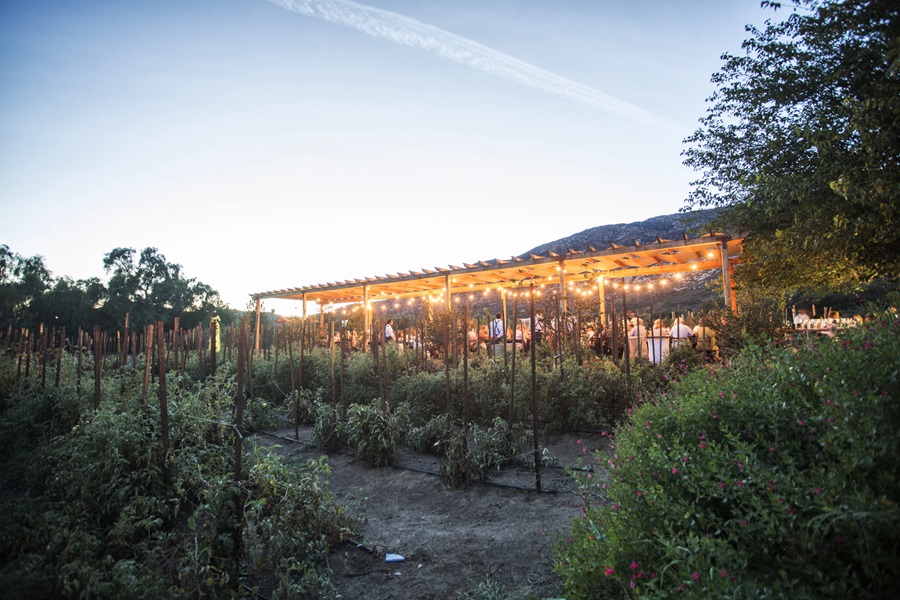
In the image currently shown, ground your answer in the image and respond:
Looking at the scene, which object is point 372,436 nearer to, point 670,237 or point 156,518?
point 156,518

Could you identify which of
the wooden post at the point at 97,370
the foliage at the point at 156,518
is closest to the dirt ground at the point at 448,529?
the foliage at the point at 156,518

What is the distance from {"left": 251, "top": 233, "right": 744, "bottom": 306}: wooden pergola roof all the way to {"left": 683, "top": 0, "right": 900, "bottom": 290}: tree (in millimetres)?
946

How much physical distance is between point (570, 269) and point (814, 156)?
5471 millimetres

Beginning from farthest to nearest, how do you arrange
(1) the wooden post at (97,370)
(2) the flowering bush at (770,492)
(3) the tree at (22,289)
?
1. (3) the tree at (22,289)
2. (1) the wooden post at (97,370)
3. (2) the flowering bush at (770,492)

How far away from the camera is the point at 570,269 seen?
43.5ft

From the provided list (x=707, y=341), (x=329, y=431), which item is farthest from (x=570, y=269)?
(x=329, y=431)

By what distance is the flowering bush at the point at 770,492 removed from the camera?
1759mm

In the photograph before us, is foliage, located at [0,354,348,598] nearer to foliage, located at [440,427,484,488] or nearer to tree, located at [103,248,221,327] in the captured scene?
foliage, located at [440,427,484,488]

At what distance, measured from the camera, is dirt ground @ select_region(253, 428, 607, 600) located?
11.8 ft

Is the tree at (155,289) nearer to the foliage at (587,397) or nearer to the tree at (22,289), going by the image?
the tree at (22,289)

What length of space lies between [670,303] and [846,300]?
857 cm

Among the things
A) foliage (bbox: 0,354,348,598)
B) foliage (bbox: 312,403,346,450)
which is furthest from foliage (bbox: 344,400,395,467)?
foliage (bbox: 0,354,348,598)

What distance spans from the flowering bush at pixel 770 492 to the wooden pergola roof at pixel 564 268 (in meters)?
7.94

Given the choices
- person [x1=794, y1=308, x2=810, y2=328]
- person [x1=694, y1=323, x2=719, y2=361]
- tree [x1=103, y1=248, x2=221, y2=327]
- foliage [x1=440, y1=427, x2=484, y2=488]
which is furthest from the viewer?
tree [x1=103, y1=248, x2=221, y2=327]
